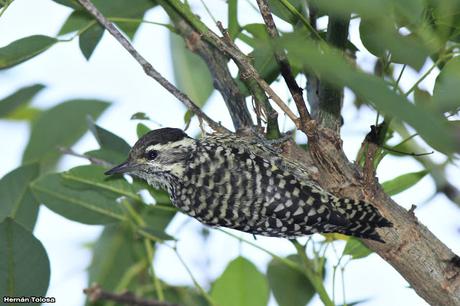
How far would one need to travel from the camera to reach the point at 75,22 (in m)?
3.09

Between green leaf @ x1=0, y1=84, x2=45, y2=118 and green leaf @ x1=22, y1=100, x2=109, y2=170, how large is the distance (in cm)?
26

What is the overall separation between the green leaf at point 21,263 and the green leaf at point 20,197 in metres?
0.45

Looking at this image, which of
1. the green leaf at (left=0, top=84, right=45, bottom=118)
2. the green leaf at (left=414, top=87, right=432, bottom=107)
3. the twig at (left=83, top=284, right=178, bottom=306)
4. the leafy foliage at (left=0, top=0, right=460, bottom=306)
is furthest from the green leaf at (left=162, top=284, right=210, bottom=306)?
the twig at (left=83, top=284, right=178, bottom=306)

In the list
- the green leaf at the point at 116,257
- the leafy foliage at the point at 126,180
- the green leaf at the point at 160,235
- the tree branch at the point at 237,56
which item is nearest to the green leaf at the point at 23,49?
the leafy foliage at the point at 126,180

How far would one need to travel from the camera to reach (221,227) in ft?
10.6

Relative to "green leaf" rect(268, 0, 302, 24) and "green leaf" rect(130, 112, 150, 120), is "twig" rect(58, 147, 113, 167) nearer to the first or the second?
"green leaf" rect(130, 112, 150, 120)

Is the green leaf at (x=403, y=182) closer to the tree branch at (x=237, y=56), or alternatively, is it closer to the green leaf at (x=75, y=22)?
the tree branch at (x=237, y=56)

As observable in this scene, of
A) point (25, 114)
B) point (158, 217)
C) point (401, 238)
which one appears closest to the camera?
point (401, 238)

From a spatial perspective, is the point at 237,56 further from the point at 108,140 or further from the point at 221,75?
the point at 108,140

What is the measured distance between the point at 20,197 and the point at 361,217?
1464mm

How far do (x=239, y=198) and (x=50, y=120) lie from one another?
115 centimetres

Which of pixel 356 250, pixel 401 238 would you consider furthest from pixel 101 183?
pixel 401 238

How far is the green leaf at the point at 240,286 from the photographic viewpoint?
289 centimetres

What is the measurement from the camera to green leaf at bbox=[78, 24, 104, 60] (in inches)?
117
